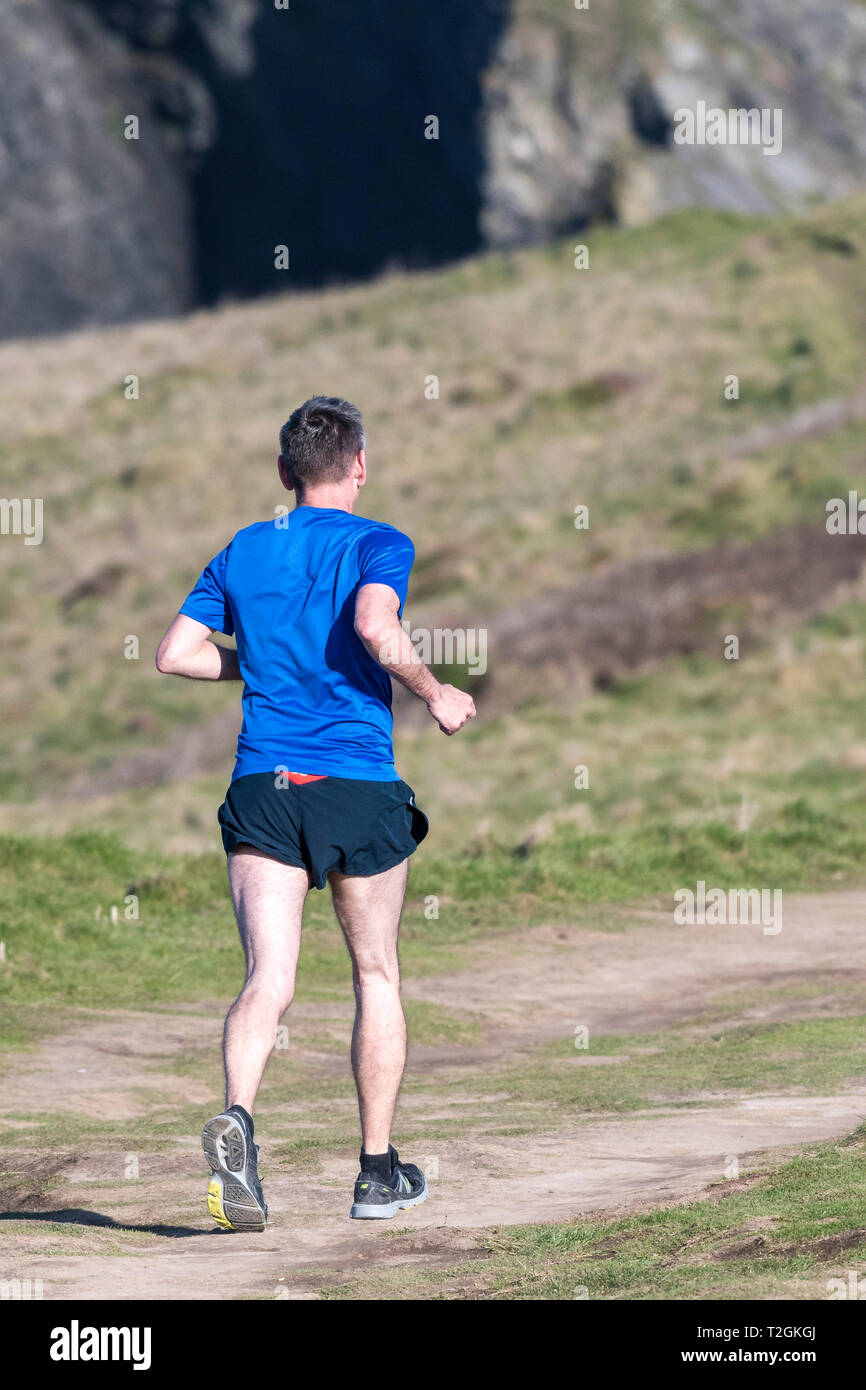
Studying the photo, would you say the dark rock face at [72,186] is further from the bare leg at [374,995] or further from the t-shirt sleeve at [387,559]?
the bare leg at [374,995]

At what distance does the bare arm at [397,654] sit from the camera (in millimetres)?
4938

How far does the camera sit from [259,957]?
510cm

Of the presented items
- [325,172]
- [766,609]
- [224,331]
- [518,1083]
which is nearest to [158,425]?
[224,331]

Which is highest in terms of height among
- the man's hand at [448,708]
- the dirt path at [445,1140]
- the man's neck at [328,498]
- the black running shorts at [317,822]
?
the man's neck at [328,498]

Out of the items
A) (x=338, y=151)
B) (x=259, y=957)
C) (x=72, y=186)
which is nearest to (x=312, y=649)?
(x=259, y=957)

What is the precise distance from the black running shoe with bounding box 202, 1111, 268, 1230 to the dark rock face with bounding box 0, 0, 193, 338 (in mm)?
63374

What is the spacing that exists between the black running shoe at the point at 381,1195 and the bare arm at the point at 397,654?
1.29 metres

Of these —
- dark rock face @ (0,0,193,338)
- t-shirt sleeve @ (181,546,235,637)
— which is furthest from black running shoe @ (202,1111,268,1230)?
dark rock face @ (0,0,193,338)

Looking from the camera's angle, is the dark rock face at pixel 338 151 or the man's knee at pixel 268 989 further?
the dark rock face at pixel 338 151

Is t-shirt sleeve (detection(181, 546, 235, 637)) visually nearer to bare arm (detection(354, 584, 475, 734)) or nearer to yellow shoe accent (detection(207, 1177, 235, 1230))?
bare arm (detection(354, 584, 475, 734))

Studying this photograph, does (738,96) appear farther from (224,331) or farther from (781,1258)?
(781,1258)

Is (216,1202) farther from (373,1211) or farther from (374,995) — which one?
(374,995)

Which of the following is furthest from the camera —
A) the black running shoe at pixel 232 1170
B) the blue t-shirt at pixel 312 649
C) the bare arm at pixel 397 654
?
the blue t-shirt at pixel 312 649

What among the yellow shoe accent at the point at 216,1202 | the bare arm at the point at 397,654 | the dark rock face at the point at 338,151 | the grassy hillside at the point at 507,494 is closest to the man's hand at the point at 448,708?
the bare arm at the point at 397,654
